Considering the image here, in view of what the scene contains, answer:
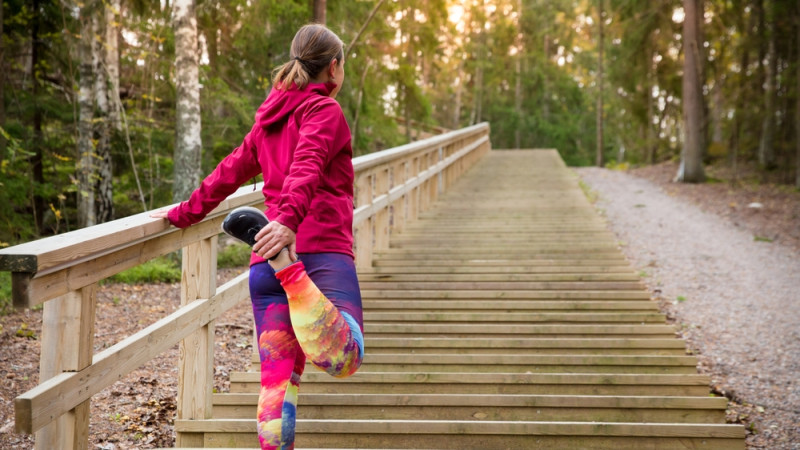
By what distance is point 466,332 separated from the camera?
5301mm

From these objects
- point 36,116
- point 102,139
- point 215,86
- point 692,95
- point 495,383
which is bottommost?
point 495,383

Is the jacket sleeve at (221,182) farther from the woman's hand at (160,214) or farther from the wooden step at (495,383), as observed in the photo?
the wooden step at (495,383)

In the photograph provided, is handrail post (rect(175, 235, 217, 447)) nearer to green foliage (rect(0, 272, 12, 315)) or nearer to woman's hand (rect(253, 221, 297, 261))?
woman's hand (rect(253, 221, 297, 261))

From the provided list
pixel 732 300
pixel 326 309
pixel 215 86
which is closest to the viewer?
pixel 326 309

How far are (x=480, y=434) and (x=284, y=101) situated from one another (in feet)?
6.50

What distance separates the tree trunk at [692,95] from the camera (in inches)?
739

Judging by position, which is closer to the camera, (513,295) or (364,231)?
(513,295)

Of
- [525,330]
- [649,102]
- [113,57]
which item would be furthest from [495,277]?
[649,102]

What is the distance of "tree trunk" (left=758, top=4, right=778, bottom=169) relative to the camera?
65.0 ft

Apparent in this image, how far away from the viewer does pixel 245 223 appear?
7.52 feet

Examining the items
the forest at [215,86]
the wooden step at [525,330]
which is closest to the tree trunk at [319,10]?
the forest at [215,86]

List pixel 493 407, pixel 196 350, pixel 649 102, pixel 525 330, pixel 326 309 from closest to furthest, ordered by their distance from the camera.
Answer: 1. pixel 326 309
2. pixel 196 350
3. pixel 493 407
4. pixel 525 330
5. pixel 649 102

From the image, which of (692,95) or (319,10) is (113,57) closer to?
(319,10)

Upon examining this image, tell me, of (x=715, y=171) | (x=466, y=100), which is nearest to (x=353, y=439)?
(x=715, y=171)
